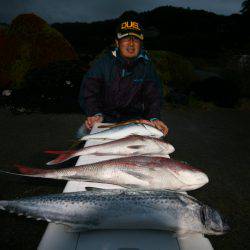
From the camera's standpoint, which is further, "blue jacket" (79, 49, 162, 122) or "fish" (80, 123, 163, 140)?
"blue jacket" (79, 49, 162, 122)

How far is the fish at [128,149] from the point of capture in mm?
3123

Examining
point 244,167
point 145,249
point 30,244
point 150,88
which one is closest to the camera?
point 145,249

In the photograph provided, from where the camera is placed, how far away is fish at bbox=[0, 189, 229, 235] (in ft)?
6.45

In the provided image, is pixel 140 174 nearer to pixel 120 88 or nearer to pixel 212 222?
pixel 212 222

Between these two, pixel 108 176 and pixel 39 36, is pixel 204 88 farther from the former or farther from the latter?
pixel 108 176

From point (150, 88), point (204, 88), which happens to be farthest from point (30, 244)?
point (204, 88)

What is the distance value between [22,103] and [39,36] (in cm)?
357

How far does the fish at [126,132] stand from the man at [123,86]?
1120mm

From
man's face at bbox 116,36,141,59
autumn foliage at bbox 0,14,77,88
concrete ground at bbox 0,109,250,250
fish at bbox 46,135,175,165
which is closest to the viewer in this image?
fish at bbox 46,135,175,165

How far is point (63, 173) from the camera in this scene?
264 cm

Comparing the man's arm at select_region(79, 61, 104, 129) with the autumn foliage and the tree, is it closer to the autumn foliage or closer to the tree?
the autumn foliage

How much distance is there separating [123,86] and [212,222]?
11.0ft

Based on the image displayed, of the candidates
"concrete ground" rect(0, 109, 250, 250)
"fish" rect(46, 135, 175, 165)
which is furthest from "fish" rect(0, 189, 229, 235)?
"concrete ground" rect(0, 109, 250, 250)

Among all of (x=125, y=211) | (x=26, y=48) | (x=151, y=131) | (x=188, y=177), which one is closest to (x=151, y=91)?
(x=151, y=131)
